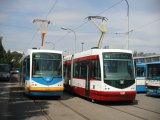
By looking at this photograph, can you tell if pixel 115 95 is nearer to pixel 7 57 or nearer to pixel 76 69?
pixel 76 69

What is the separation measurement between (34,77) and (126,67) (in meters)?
5.17

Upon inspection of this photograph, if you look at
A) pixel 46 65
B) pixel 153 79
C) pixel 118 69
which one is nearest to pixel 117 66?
pixel 118 69

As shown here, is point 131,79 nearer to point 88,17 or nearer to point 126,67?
point 126,67

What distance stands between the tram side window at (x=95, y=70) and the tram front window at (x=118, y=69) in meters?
0.41

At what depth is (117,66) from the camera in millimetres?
16500

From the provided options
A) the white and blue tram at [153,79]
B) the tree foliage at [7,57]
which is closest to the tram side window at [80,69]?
the white and blue tram at [153,79]

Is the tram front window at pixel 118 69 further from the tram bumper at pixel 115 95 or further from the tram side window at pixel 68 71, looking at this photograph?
the tram side window at pixel 68 71

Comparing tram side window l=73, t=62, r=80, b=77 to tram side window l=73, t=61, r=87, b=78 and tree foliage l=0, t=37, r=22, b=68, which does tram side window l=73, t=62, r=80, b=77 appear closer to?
tram side window l=73, t=61, r=87, b=78

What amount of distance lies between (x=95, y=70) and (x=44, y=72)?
308 cm

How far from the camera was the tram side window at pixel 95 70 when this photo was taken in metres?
16.6

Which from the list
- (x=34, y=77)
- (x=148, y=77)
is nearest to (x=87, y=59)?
(x=34, y=77)

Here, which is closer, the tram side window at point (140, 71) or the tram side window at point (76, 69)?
the tram side window at point (76, 69)

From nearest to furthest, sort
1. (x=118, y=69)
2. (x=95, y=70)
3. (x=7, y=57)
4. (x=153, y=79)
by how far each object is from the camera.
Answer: (x=118, y=69) → (x=95, y=70) → (x=153, y=79) → (x=7, y=57)

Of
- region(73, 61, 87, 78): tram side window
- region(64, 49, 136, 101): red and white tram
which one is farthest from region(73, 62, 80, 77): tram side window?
region(64, 49, 136, 101): red and white tram
